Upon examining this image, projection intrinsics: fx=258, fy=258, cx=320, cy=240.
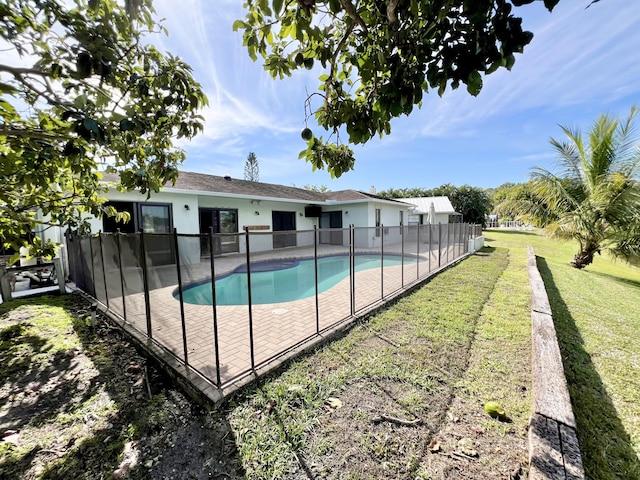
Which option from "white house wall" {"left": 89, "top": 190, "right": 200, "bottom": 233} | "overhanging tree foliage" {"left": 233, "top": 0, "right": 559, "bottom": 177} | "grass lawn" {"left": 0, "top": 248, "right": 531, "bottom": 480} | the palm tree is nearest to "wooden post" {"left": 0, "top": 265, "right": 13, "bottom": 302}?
"grass lawn" {"left": 0, "top": 248, "right": 531, "bottom": 480}

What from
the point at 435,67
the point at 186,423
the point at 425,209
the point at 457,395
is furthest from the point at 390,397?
the point at 425,209

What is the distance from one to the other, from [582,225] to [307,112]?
11394 millimetres

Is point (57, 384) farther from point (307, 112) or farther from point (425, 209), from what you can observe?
point (425, 209)

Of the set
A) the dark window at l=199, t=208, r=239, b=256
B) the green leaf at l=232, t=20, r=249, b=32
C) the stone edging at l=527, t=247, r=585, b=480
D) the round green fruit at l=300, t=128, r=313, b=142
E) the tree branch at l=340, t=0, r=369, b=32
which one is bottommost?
the stone edging at l=527, t=247, r=585, b=480

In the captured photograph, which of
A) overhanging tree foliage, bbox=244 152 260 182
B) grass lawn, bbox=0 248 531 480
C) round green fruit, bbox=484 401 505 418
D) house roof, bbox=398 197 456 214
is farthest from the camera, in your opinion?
overhanging tree foliage, bbox=244 152 260 182

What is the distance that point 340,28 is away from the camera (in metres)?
2.65

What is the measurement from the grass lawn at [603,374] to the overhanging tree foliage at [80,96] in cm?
435

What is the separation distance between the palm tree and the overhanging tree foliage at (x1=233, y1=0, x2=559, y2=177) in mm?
10956

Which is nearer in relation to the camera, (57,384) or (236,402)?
(236,402)

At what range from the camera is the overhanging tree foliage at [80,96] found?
1.80 m

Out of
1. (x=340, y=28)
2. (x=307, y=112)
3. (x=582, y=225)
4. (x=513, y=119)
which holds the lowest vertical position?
(x=582, y=225)

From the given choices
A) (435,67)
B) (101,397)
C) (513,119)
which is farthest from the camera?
(513,119)

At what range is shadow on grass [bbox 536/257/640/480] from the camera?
1917 millimetres

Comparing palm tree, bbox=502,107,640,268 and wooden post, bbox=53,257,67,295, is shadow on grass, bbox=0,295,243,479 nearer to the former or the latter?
wooden post, bbox=53,257,67,295
